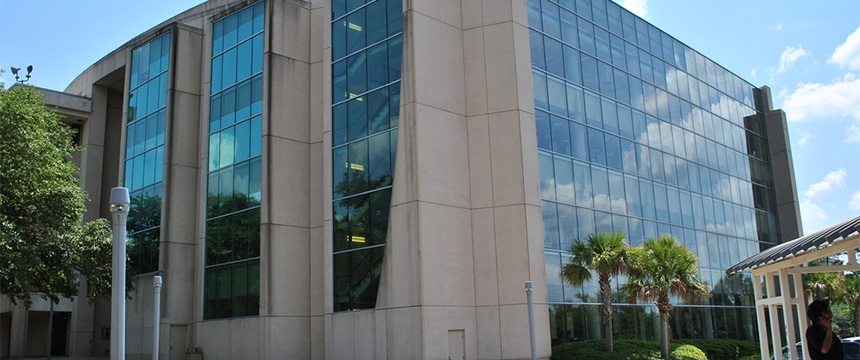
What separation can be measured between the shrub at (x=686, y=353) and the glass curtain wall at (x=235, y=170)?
57.9ft

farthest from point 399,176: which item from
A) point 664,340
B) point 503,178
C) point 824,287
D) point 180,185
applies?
point 824,287

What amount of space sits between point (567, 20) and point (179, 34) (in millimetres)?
20159

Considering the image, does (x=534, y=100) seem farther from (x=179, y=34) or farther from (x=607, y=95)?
(x=179, y=34)

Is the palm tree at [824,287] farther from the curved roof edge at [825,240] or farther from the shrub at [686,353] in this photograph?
the curved roof edge at [825,240]

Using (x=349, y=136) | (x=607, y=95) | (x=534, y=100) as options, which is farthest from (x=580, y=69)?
(x=349, y=136)

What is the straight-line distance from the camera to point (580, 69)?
34.1 m

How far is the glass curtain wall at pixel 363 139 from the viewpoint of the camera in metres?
28.4

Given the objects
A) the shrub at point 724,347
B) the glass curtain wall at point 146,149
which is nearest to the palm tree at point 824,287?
the shrub at point 724,347

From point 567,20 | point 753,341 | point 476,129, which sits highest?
point 567,20

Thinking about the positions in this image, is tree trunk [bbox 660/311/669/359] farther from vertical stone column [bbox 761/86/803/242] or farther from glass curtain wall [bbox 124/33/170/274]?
vertical stone column [bbox 761/86/803/242]

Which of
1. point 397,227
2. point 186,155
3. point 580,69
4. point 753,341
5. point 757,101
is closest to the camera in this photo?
point 397,227

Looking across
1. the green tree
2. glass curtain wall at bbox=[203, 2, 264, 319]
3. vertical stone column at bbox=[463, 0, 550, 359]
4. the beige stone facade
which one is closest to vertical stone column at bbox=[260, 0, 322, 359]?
the beige stone facade

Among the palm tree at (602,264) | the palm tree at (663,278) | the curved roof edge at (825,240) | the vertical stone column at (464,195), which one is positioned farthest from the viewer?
the palm tree at (663,278)

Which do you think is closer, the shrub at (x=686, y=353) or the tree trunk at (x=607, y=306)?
the tree trunk at (x=607, y=306)
